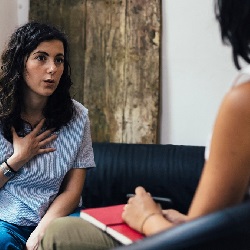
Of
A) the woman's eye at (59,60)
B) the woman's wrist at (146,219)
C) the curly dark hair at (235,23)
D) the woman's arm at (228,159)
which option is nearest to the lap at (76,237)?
the woman's wrist at (146,219)

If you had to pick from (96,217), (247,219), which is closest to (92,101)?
(96,217)

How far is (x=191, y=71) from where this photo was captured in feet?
9.91

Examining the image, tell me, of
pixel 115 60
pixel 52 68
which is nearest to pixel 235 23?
pixel 52 68

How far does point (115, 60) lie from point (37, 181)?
115 centimetres

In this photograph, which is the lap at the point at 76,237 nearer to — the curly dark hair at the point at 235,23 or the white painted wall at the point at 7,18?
the curly dark hair at the point at 235,23

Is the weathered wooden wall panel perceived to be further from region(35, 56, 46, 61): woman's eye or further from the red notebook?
the red notebook

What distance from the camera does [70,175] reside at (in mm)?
2256

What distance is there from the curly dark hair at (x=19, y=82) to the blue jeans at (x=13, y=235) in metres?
0.34

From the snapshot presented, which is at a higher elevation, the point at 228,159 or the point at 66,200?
the point at 228,159

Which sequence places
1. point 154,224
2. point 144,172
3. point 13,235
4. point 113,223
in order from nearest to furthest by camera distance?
point 154,224 < point 113,223 < point 13,235 < point 144,172

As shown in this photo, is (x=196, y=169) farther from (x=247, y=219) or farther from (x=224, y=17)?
(x=247, y=219)

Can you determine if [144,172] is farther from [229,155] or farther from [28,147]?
[229,155]

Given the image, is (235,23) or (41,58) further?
(41,58)

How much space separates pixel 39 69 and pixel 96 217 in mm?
1035
